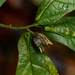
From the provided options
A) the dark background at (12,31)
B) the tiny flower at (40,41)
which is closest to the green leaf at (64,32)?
the tiny flower at (40,41)

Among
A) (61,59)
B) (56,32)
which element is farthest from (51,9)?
(61,59)

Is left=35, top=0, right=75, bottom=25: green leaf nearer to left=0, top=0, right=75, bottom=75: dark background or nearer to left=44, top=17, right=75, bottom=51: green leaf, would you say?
left=44, top=17, right=75, bottom=51: green leaf

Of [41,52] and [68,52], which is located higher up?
[41,52]

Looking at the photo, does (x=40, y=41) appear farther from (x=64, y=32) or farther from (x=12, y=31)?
(x=12, y=31)

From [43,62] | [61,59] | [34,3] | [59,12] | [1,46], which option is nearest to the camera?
[59,12]

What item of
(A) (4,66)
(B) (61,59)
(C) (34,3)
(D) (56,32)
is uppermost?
(C) (34,3)

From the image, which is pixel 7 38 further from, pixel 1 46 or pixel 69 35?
pixel 69 35

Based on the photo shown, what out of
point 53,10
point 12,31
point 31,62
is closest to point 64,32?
point 53,10
